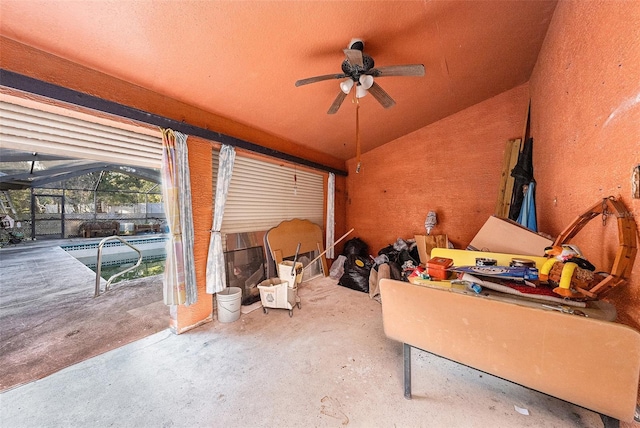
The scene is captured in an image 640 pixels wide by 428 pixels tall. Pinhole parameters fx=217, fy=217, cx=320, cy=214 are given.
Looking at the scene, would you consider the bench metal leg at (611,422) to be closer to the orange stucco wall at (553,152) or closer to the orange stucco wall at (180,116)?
the orange stucco wall at (553,152)

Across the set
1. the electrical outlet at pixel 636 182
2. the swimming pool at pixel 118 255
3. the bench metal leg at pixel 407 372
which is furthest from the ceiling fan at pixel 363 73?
the swimming pool at pixel 118 255

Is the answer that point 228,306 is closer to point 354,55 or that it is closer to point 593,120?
point 354,55

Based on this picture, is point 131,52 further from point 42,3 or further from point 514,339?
point 514,339

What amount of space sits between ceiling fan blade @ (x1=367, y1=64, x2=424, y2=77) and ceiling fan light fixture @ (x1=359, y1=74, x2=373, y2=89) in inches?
1.5

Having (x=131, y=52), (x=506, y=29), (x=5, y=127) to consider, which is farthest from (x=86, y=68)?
(x=506, y=29)

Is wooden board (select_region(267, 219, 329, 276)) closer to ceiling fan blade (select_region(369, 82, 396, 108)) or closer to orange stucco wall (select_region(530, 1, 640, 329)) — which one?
ceiling fan blade (select_region(369, 82, 396, 108))

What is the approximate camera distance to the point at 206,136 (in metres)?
2.61

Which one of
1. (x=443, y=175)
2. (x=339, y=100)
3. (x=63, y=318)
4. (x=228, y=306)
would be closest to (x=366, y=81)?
(x=339, y=100)

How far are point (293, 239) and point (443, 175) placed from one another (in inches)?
120

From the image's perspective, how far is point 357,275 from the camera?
12.6 ft

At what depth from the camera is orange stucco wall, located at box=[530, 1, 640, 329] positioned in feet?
3.69

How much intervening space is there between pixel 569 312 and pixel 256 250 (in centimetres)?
335

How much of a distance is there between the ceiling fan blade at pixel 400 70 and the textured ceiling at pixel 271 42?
34 cm

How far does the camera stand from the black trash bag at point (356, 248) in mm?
4758
